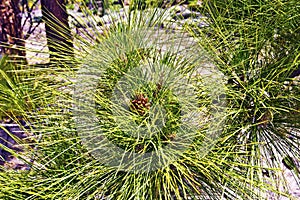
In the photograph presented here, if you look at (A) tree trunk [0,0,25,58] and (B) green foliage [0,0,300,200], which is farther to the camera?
(A) tree trunk [0,0,25,58]

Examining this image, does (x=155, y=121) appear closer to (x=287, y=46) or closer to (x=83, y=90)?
(x=83, y=90)

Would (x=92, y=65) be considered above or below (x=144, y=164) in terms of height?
above

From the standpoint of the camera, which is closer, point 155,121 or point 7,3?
point 155,121

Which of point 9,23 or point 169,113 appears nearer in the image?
point 169,113

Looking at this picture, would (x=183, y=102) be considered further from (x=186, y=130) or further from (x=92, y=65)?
(x=92, y=65)

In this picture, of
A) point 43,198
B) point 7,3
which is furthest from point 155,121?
point 7,3

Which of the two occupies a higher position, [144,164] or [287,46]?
[287,46]

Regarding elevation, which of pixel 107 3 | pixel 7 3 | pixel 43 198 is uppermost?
pixel 107 3

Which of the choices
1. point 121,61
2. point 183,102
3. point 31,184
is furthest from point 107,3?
point 31,184

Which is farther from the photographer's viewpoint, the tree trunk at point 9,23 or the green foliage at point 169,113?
the tree trunk at point 9,23
